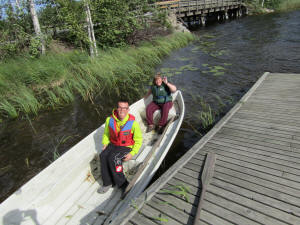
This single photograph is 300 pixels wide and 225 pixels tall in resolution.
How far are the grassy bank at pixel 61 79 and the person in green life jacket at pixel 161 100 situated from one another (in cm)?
315

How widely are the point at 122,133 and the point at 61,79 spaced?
18.6 feet

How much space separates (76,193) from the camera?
3551 millimetres

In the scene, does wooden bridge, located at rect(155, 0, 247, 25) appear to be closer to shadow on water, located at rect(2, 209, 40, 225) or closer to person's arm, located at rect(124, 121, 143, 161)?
person's arm, located at rect(124, 121, 143, 161)

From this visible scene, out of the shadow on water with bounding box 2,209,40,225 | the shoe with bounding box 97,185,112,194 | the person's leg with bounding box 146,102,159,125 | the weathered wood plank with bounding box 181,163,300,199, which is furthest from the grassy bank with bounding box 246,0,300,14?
the shadow on water with bounding box 2,209,40,225

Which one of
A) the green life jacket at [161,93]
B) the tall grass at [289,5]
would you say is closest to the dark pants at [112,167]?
the green life jacket at [161,93]

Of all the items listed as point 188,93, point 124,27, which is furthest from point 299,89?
point 124,27

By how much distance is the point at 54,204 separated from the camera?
3.25 metres

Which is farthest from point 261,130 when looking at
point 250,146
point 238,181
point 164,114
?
point 164,114

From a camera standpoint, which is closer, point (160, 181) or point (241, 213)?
point (241, 213)

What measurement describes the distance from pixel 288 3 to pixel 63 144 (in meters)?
41.3

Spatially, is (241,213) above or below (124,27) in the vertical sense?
below

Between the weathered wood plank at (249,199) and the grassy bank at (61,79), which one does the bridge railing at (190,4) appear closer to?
the grassy bank at (61,79)

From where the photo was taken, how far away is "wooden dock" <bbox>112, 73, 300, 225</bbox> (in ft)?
8.67

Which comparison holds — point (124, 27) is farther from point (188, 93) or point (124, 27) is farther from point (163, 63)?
point (188, 93)
